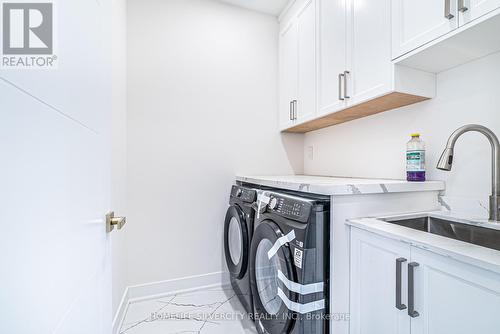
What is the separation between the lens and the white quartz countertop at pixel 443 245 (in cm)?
63

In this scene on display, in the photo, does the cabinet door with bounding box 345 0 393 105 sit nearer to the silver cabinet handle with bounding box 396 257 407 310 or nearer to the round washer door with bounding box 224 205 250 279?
the silver cabinet handle with bounding box 396 257 407 310

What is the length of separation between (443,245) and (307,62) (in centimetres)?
165

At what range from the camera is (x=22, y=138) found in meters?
0.34

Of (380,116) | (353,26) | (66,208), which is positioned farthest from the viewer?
(380,116)

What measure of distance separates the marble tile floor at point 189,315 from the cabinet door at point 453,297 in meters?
1.15

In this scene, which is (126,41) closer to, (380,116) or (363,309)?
(380,116)

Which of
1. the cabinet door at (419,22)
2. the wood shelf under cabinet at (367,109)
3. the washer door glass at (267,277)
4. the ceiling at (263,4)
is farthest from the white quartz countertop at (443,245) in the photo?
the ceiling at (263,4)

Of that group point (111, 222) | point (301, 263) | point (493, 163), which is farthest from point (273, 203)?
point (493, 163)

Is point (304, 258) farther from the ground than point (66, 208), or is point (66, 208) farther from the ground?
point (66, 208)

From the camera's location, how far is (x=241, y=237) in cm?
163

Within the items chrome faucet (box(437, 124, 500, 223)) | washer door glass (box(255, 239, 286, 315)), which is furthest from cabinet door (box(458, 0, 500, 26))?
washer door glass (box(255, 239, 286, 315))

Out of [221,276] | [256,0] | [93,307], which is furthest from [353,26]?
[221,276]

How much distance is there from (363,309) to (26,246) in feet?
3.84

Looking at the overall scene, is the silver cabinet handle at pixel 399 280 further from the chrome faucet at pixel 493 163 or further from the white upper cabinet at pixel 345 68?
the white upper cabinet at pixel 345 68
